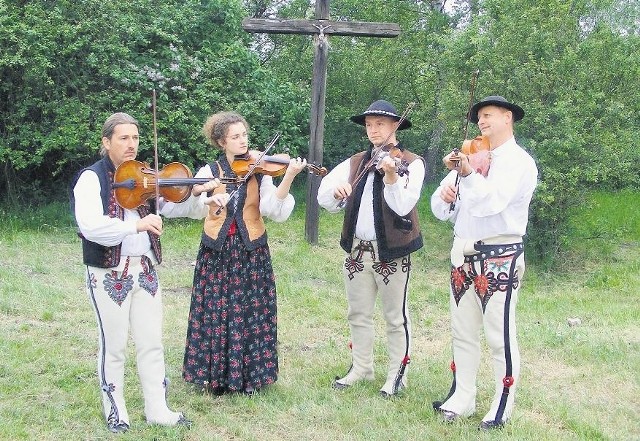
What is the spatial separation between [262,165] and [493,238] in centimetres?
144

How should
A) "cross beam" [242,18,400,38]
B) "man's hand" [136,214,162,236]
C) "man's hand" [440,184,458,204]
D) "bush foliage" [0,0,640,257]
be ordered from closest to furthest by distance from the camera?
"man's hand" [136,214,162,236] → "man's hand" [440,184,458,204] → "cross beam" [242,18,400,38] → "bush foliage" [0,0,640,257]

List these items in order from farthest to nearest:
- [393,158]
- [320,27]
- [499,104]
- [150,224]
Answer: [320,27], [393,158], [499,104], [150,224]

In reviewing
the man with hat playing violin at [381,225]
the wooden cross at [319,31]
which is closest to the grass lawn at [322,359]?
the man with hat playing violin at [381,225]

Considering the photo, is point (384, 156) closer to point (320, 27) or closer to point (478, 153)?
point (478, 153)

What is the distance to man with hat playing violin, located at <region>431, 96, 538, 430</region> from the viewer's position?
3.85 metres

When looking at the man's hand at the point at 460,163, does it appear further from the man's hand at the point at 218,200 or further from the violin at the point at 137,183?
the violin at the point at 137,183

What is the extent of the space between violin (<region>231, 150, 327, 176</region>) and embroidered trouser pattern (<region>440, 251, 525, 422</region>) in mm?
1106

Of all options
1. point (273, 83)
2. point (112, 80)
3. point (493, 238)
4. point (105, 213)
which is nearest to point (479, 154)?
point (493, 238)

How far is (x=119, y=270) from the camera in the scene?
386cm

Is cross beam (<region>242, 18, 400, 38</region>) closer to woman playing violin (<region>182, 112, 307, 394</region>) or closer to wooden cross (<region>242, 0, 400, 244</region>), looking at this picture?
wooden cross (<region>242, 0, 400, 244</region>)

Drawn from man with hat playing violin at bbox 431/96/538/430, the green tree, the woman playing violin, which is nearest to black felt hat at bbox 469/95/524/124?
man with hat playing violin at bbox 431/96/538/430

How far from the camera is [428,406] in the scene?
449 cm

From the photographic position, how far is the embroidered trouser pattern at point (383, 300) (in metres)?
4.54

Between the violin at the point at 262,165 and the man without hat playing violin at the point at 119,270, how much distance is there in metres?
0.66
